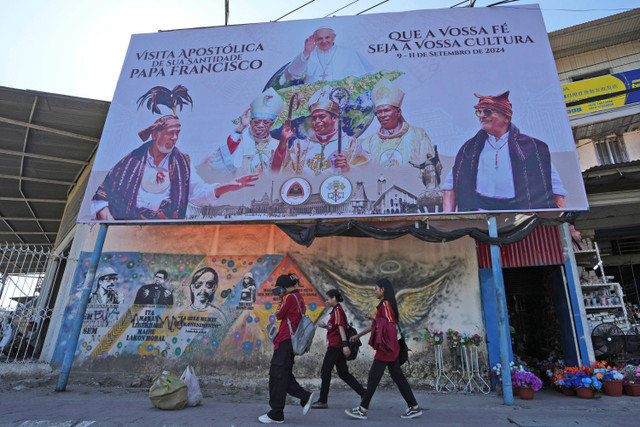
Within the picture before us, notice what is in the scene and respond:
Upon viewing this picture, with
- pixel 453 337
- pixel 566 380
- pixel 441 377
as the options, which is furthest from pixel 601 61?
pixel 441 377

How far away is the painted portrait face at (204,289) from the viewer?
24.8 ft

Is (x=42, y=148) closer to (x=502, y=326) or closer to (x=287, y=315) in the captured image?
(x=287, y=315)

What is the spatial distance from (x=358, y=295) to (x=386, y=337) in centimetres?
288

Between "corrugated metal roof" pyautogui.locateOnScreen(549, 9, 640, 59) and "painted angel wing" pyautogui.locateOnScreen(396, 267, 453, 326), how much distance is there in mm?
8011

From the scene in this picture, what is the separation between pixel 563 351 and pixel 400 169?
496cm

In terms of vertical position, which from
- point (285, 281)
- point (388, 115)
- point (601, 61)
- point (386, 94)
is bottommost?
point (285, 281)

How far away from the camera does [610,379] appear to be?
19.8 ft

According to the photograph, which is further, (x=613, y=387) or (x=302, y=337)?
(x=613, y=387)

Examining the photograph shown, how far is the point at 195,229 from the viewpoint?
8133 mm

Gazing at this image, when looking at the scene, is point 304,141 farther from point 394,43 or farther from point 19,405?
point 19,405

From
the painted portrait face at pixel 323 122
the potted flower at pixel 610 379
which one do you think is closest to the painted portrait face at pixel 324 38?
the painted portrait face at pixel 323 122

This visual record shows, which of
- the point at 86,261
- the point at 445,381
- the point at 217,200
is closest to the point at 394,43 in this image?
the point at 217,200

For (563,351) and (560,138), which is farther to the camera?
(563,351)

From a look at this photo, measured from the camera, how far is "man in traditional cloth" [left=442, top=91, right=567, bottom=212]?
6.15 metres
